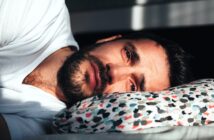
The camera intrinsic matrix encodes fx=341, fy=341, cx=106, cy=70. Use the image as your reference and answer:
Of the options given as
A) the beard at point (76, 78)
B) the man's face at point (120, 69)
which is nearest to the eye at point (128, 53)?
the man's face at point (120, 69)

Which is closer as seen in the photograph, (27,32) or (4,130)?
(4,130)

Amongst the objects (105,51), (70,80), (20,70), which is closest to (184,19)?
(105,51)

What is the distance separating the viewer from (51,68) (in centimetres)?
120

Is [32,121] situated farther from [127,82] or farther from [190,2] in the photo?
[190,2]

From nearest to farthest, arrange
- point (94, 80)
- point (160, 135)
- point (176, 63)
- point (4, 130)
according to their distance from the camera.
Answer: point (160, 135) → point (4, 130) → point (94, 80) → point (176, 63)

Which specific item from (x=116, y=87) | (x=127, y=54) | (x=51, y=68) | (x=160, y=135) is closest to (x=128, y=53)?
(x=127, y=54)

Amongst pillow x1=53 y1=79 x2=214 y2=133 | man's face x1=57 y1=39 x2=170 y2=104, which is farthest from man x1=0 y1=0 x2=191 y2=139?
pillow x1=53 y1=79 x2=214 y2=133

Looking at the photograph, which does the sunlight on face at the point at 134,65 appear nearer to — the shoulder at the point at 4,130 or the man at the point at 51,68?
the man at the point at 51,68

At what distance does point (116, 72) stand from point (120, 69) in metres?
0.02

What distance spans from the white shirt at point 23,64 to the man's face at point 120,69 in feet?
0.38

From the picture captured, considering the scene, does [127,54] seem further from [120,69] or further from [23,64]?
[23,64]

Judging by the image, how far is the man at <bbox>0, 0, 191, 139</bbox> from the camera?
3.62 ft

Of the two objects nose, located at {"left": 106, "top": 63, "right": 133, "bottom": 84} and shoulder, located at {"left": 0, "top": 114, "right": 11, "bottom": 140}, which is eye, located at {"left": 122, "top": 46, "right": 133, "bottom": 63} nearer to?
nose, located at {"left": 106, "top": 63, "right": 133, "bottom": 84}

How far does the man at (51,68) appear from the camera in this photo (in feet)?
3.62
